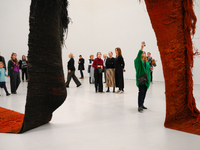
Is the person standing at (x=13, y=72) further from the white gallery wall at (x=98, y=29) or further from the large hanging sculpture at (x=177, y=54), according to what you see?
the white gallery wall at (x=98, y=29)

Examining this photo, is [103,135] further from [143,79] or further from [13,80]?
[13,80]

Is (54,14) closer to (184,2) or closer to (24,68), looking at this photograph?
(184,2)

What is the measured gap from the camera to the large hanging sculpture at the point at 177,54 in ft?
9.71

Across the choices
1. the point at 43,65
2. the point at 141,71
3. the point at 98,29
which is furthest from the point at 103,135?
the point at 98,29

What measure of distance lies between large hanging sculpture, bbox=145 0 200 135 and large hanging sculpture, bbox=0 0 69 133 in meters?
1.59

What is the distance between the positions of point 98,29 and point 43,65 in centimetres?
1337

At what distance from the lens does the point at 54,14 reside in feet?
10.2

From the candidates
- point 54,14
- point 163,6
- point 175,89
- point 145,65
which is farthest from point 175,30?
point 54,14

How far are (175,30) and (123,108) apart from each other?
7.79ft

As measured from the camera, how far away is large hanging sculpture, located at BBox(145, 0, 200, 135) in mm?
2959

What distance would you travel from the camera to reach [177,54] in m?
3.03

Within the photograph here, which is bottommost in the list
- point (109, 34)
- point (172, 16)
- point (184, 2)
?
point (172, 16)

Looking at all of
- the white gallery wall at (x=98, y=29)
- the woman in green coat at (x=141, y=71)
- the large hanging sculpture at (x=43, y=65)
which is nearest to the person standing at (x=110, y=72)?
the woman in green coat at (x=141, y=71)

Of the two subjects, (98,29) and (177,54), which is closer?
(177,54)
